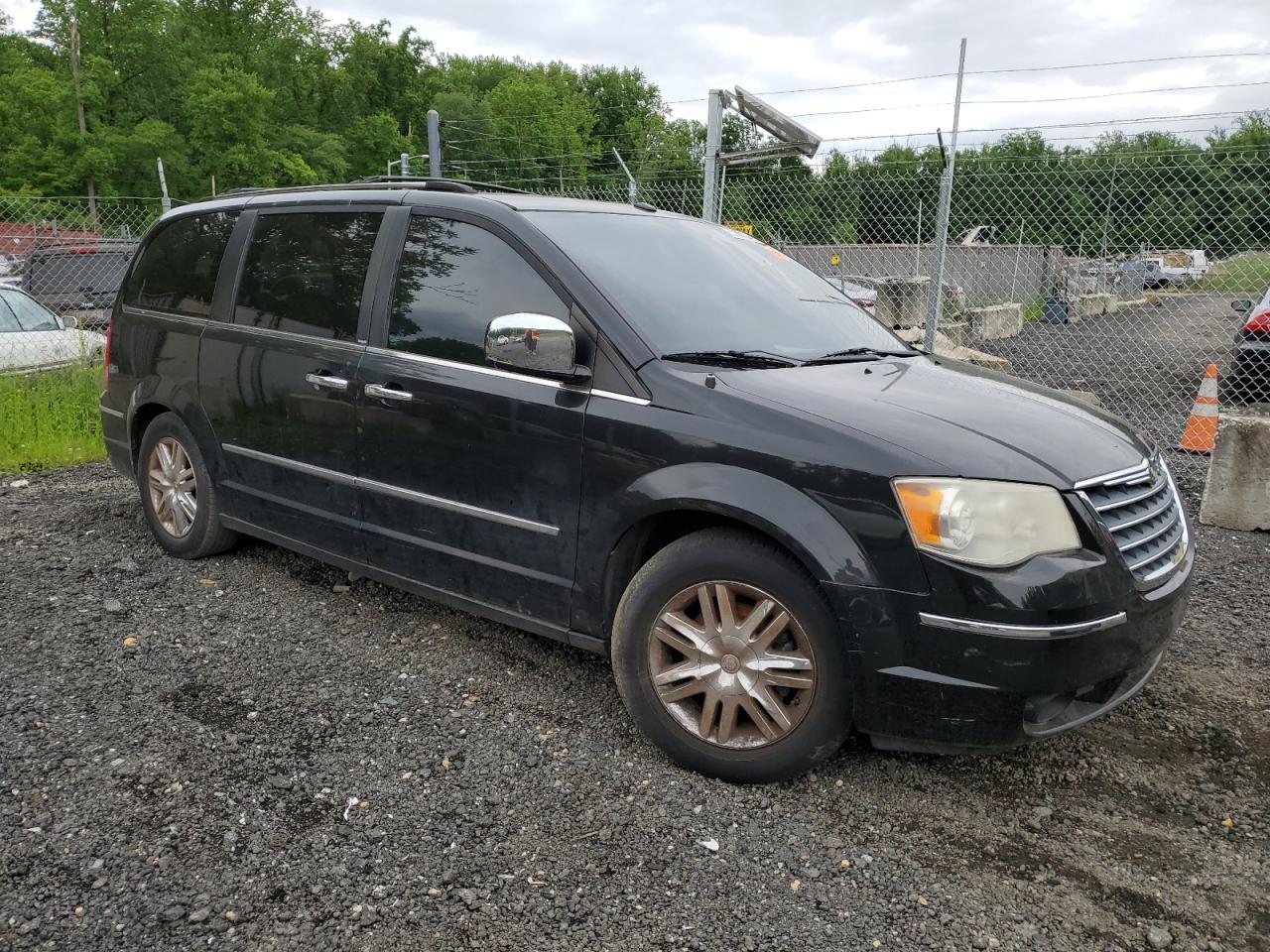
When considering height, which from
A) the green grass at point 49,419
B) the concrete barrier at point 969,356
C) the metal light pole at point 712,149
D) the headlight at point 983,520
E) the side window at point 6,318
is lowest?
the green grass at point 49,419

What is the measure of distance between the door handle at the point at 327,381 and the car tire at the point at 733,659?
1.51 metres

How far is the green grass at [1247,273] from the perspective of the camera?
1143cm

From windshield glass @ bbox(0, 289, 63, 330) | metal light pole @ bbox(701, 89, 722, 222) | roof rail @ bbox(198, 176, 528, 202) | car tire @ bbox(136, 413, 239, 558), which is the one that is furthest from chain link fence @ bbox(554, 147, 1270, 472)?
windshield glass @ bbox(0, 289, 63, 330)

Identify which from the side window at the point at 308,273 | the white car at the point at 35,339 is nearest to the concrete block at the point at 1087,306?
the white car at the point at 35,339

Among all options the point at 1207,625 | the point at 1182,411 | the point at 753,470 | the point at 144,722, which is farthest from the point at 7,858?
the point at 1182,411

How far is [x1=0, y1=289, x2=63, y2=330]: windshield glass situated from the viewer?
32.7 feet

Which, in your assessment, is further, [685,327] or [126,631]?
[126,631]

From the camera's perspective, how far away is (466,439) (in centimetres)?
349

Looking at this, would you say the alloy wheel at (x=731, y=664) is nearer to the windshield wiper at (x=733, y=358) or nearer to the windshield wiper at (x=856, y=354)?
the windshield wiper at (x=733, y=358)

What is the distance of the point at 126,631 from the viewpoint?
4141 millimetres

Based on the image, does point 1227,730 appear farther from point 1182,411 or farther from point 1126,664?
point 1182,411

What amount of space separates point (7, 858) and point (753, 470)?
2.23 meters

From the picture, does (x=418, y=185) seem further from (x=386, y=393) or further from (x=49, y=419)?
(x=49, y=419)

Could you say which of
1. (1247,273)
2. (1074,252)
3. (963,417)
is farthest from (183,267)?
(1074,252)
